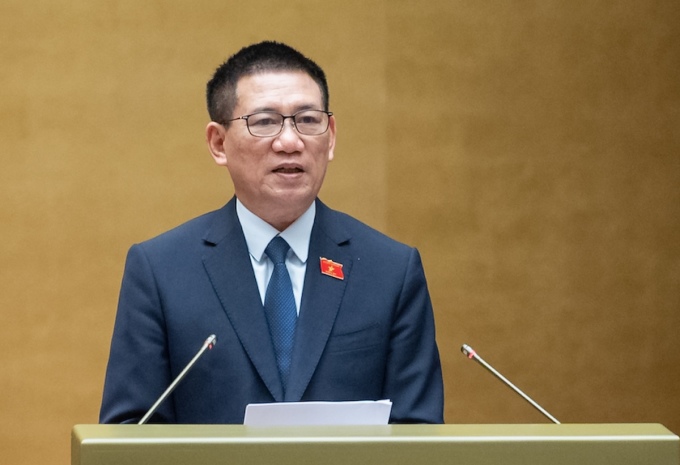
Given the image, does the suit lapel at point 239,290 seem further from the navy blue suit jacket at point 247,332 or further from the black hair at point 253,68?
the black hair at point 253,68

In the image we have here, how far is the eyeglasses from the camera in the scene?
7.50 feet

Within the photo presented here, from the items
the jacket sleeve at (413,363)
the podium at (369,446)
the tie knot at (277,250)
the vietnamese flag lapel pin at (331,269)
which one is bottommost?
the jacket sleeve at (413,363)

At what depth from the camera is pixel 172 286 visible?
2.28 meters

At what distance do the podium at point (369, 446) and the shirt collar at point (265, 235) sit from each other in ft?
2.89

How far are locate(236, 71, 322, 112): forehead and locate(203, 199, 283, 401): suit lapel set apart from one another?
0.71 feet

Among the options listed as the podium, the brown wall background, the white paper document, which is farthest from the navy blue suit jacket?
the brown wall background

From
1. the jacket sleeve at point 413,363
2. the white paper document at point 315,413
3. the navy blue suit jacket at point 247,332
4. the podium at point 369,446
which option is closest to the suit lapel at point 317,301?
the navy blue suit jacket at point 247,332

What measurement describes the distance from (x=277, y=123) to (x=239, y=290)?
32cm

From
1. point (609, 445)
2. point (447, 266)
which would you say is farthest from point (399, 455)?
point (447, 266)

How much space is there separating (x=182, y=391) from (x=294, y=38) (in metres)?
1.83

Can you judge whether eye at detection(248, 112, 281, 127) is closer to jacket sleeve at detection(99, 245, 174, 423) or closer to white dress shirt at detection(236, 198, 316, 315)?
white dress shirt at detection(236, 198, 316, 315)

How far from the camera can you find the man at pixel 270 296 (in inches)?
87.8

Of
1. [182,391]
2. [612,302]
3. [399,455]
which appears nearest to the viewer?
[399,455]

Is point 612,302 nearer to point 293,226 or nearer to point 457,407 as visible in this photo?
point 457,407
